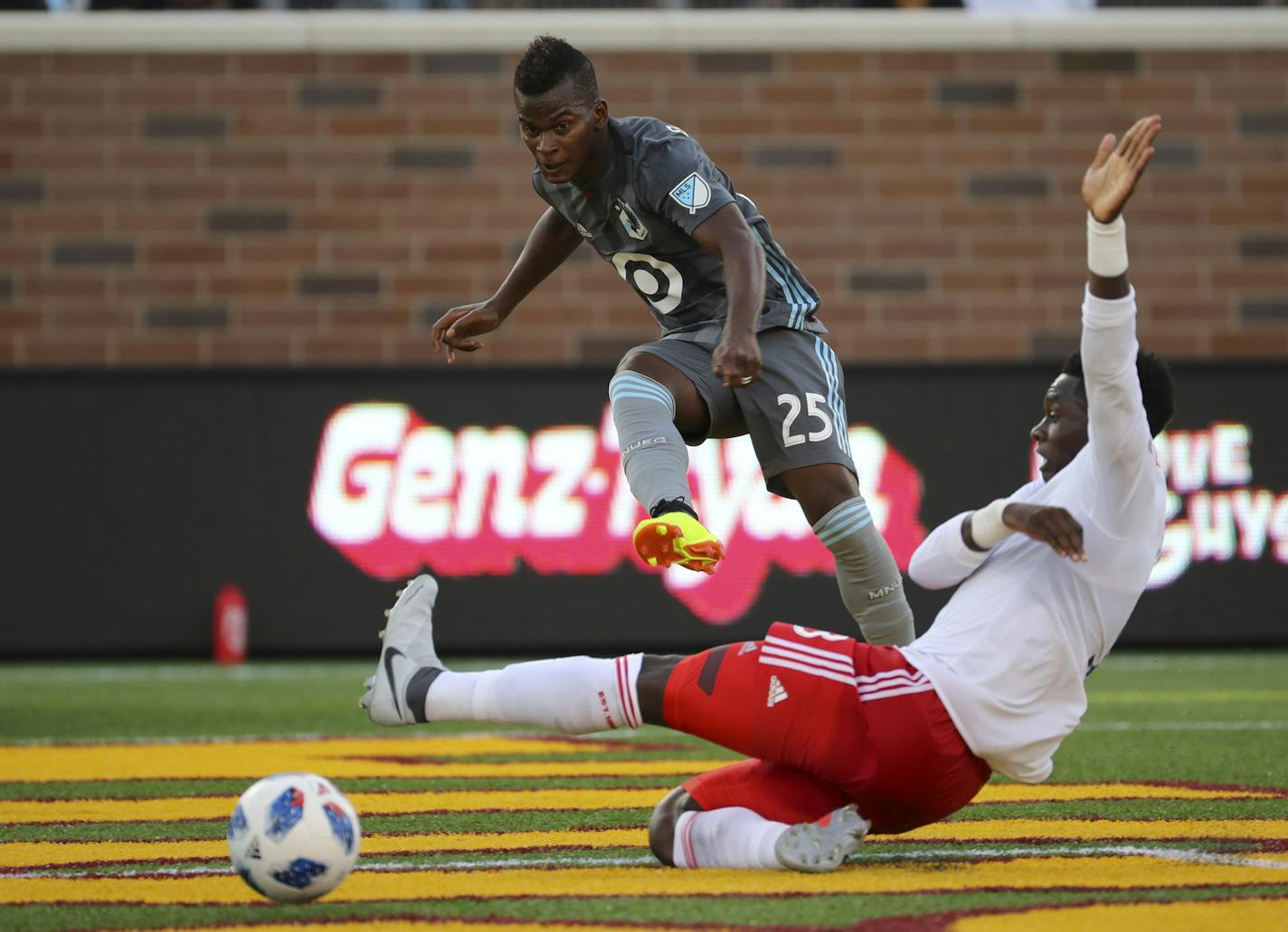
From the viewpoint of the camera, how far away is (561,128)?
4.63 metres

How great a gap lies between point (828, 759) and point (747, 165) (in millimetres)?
7861

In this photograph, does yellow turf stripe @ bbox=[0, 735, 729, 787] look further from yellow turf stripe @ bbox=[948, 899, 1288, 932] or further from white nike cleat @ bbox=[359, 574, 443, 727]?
yellow turf stripe @ bbox=[948, 899, 1288, 932]

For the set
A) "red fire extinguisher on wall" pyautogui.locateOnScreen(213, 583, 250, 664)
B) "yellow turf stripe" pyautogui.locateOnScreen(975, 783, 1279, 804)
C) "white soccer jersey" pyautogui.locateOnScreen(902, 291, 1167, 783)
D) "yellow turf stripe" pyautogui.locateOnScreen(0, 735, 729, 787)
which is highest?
"white soccer jersey" pyautogui.locateOnScreen(902, 291, 1167, 783)

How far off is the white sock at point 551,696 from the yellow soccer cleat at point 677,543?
361mm

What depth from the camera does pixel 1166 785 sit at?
5145 millimetres

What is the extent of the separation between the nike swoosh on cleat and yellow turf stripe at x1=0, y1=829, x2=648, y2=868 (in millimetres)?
392

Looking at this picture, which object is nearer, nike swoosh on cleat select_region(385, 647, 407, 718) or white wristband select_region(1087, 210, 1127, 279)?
white wristband select_region(1087, 210, 1127, 279)

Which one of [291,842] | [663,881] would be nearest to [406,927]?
[291,842]

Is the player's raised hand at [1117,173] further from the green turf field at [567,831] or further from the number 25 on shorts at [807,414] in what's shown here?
the number 25 on shorts at [807,414]

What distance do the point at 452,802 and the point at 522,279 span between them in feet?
4.86

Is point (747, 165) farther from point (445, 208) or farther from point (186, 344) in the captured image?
point (186, 344)

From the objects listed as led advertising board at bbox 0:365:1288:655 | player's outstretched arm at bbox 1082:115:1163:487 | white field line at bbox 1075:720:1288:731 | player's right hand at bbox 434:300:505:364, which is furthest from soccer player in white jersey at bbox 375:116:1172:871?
led advertising board at bbox 0:365:1288:655

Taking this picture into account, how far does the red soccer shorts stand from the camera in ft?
11.6

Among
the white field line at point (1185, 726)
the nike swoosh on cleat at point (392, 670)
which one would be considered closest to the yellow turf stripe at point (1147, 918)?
the nike swoosh on cleat at point (392, 670)
